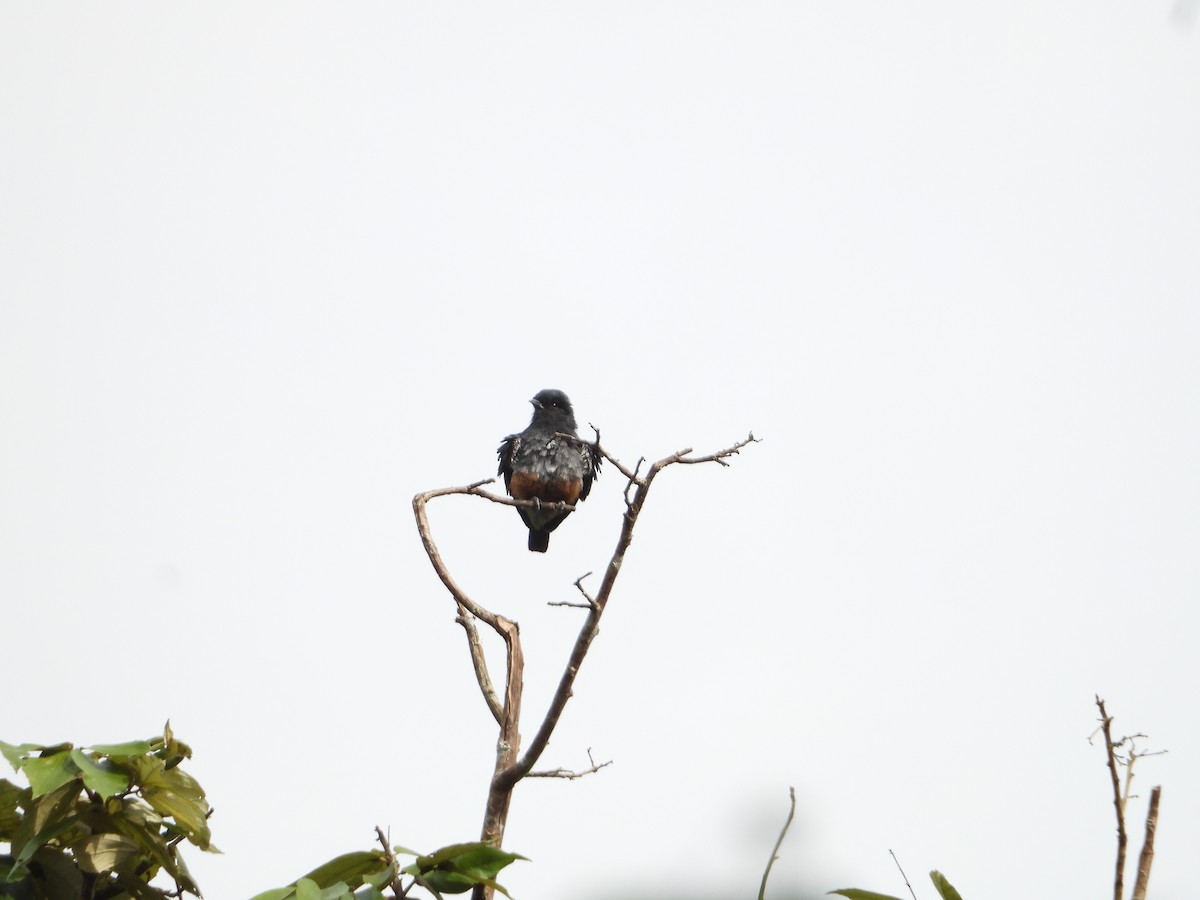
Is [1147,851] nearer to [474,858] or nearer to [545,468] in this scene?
[474,858]

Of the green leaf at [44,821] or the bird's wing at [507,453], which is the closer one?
the green leaf at [44,821]

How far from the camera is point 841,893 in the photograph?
207cm

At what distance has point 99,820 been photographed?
2.31m

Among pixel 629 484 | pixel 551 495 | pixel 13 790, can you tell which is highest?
pixel 551 495

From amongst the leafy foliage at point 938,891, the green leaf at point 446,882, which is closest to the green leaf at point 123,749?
the green leaf at point 446,882

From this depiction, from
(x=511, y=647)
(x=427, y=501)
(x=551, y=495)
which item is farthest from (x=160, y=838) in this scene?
(x=551, y=495)

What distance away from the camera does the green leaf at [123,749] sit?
2.25 metres

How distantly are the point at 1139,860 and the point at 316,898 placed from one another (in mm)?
1300

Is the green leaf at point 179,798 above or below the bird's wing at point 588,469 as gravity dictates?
below

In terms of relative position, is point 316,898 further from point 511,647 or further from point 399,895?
point 511,647

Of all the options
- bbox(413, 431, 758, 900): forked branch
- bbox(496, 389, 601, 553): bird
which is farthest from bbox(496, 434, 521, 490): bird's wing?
bbox(413, 431, 758, 900): forked branch

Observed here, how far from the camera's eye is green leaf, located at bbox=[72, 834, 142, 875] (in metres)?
2.27

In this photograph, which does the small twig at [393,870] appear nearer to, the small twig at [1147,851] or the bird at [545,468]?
the small twig at [1147,851]

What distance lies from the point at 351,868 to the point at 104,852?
0.48 meters
